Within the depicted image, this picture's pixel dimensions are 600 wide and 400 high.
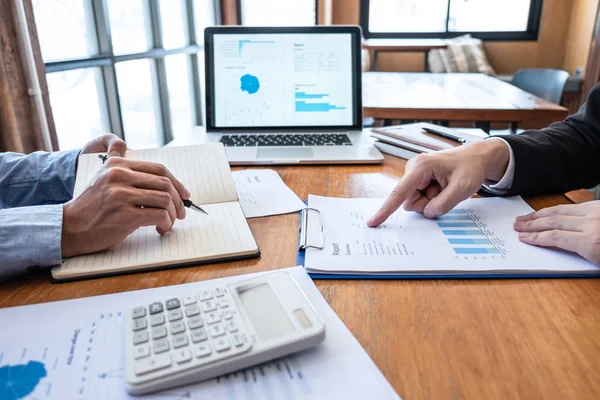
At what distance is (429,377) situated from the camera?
379 millimetres

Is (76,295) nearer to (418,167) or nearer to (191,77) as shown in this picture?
(418,167)

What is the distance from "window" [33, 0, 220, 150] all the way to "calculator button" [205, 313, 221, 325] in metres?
0.96

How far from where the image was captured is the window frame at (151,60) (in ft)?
5.95

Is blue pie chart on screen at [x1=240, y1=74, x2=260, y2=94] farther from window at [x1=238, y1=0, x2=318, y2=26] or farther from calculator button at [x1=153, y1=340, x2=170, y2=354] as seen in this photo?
window at [x1=238, y1=0, x2=318, y2=26]

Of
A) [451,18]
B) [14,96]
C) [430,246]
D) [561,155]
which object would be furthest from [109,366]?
[451,18]

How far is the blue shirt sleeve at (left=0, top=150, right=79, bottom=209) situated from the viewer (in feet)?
2.53

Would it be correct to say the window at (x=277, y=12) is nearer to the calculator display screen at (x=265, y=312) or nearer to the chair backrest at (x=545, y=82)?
the chair backrest at (x=545, y=82)

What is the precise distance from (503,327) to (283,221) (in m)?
0.35

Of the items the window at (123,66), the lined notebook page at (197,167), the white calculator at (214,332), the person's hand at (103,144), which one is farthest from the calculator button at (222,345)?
the window at (123,66)

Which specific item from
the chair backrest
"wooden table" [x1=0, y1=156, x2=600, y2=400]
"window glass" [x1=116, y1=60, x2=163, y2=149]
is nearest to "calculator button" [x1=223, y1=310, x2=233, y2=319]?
"wooden table" [x1=0, y1=156, x2=600, y2=400]

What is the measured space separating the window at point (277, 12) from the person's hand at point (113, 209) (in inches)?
123

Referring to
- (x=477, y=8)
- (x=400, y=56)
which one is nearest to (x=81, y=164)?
(x=400, y=56)

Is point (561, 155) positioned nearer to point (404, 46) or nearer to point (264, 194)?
point (264, 194)

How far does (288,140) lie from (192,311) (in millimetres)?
733
